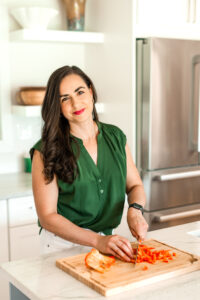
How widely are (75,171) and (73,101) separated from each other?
11.3 inches

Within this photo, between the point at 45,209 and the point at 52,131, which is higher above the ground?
the point at 52,131

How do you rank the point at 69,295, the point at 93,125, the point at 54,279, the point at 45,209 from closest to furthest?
the point at 69,295
the point at 54,279
the point at 45,209
the point at 93,125

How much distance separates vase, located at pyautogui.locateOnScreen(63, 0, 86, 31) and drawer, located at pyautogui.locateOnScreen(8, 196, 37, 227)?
1.29 metres

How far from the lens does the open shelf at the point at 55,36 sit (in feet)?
9.36

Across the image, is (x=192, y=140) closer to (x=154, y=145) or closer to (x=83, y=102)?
(x=154, y=145)

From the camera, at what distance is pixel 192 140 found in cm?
305

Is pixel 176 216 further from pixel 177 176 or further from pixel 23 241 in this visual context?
pixel 23 241

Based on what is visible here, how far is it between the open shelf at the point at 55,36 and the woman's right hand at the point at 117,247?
176 centimetres

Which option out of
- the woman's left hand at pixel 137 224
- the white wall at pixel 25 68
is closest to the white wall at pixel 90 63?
the white wall at pixel 25 68

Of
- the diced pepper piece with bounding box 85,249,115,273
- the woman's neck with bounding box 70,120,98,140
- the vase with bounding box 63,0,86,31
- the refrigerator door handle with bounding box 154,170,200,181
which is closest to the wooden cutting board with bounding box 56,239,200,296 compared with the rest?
the diced pepper piece with bounding box 85,249,115,273

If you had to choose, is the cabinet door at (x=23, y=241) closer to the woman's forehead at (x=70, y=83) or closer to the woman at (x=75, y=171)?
the woman at (x=75, y=171)

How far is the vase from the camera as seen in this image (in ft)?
10.1

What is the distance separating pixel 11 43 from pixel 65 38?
0.40 m

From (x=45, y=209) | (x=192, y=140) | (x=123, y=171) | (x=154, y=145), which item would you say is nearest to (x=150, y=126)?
(x=154, y=145)
